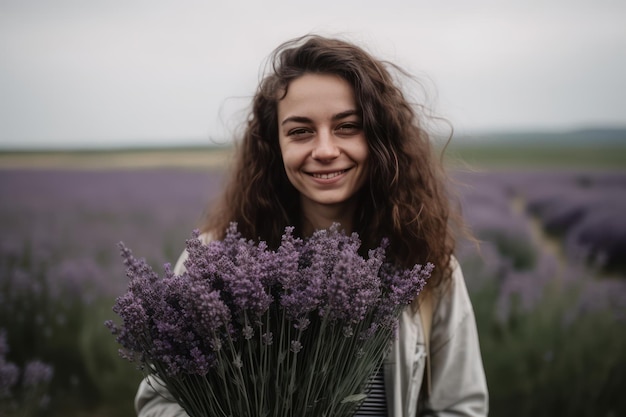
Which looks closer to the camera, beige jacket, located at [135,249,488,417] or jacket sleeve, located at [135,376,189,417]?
jacket sleeve, located at [135,376,189,417]

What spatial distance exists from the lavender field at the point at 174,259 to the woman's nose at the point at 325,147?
1.41m

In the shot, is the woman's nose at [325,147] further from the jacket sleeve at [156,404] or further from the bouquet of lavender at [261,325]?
the jacket sleeve at [156,404]

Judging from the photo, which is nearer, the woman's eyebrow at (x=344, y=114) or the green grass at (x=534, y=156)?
the woman's eyebrow at (x=344, y=114)

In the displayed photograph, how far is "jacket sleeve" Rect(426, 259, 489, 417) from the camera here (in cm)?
140

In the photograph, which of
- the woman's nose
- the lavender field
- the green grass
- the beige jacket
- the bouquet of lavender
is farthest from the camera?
the green grass

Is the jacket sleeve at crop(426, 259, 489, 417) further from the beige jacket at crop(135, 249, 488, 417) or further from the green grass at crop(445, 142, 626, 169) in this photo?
A: the green grass at crop(445, 142, 626, 169)

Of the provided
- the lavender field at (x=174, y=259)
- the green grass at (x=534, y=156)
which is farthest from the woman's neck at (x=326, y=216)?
the green grass at (x=534, y=156)

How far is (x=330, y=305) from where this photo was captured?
2.65 ft

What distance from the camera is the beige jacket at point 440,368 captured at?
1.35 metres

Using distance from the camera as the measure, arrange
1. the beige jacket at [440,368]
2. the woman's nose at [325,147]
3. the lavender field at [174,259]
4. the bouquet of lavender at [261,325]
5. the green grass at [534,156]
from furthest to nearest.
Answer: the green grass at [534,156] < the lavender field at [174,259] < the beige jacket at [440,368] < the woman's nose at [325,147] < the bouquet of lavender at [261,325]

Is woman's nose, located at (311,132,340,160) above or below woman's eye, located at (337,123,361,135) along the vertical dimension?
below

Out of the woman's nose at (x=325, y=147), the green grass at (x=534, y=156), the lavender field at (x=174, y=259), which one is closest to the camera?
the woman's nose at (x=325, y=147)

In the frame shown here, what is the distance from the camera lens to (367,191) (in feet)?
4.74

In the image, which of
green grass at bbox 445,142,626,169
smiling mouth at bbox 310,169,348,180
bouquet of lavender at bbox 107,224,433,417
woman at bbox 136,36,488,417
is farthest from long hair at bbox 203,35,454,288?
green grass at bbox 445,142,626,169
